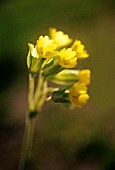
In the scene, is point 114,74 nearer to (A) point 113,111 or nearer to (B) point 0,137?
(A) point 113,111

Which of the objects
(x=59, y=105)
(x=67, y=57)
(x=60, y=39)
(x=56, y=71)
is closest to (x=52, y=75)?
(x=56, y=71)

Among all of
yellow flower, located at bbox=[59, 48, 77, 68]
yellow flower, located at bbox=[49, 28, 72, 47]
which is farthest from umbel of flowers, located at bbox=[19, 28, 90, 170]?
yellow flower, located at bbox=[49, 28, 72, 47]

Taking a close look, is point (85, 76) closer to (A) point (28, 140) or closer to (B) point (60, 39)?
(B) point (60, 39)

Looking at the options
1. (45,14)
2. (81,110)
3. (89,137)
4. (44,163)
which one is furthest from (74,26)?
(44,163)

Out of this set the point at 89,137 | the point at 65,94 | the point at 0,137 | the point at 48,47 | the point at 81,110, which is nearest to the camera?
the point at 48,47

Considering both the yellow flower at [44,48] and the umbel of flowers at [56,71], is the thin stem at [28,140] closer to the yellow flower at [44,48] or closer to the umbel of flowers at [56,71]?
the umbel of flowers at [56,71]

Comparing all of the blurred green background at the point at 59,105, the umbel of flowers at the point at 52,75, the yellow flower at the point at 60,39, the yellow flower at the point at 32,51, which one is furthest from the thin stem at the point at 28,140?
the blurred green background at the point at 59,105

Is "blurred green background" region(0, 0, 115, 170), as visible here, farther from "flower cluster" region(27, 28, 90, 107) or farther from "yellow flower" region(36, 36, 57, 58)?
"yellow flower" region(36, 36, 57, 58)
